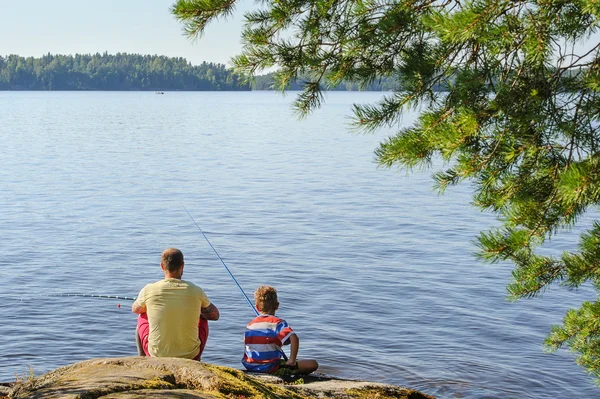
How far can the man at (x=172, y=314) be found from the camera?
624 cm

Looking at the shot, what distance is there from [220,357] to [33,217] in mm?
12138

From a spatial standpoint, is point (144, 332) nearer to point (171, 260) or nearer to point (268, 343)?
point (171, 260)

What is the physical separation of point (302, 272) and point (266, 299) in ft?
31.1

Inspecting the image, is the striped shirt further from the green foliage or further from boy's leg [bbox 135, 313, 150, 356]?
the green foliage

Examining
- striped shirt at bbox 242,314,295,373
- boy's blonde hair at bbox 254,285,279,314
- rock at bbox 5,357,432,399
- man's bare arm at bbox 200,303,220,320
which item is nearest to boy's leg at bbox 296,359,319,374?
striped shirt at bbox 242,314,295,373

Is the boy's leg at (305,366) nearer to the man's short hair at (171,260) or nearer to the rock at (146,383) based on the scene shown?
the man's short hair at (171,260)

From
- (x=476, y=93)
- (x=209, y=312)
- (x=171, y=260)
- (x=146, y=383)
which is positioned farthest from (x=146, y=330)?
(x=476, y=93)

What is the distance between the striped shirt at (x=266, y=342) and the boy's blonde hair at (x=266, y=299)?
0.14 meters

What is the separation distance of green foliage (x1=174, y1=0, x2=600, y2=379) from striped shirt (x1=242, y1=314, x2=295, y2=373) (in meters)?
1.51

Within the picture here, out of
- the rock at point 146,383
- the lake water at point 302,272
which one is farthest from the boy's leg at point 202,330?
the lake water at point 302,272

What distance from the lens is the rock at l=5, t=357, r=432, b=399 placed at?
398 cm

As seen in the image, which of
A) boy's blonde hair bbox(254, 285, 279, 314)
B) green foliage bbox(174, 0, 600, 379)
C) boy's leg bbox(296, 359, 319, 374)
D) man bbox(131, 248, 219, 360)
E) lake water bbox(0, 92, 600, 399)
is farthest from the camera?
lake water bbox(0, 92, 600, 399)

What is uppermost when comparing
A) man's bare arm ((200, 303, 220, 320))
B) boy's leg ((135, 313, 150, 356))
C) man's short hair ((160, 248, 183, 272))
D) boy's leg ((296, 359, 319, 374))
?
man's short hair ((160, 248, 183, 272))

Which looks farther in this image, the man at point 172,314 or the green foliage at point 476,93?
the man at point 172,314
